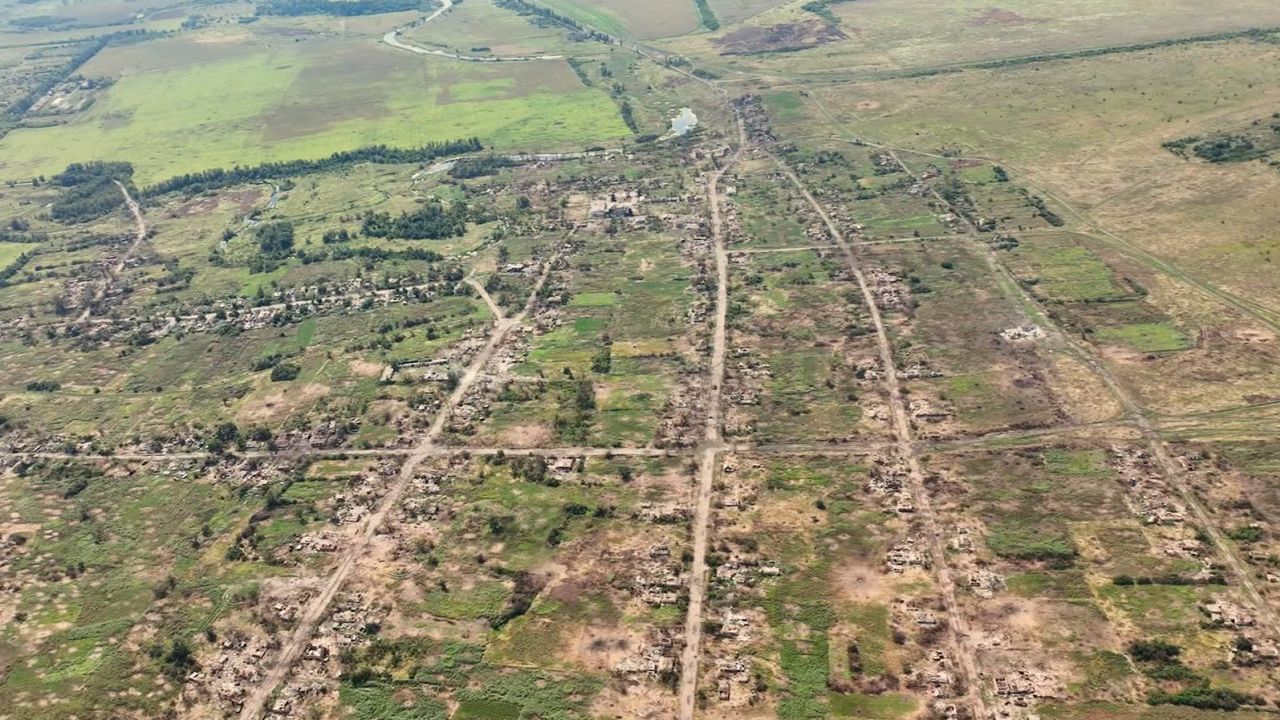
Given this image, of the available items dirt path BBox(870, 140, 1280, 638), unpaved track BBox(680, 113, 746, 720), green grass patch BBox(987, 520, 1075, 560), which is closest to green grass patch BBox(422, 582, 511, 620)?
unpaved track BBox(680, 113, 746, 720)

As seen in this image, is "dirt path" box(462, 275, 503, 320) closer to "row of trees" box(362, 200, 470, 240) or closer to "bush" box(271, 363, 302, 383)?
"row of trees" box(362, 200, 470, 240)

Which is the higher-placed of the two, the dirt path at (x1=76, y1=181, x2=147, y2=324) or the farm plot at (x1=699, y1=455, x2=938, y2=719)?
the dirt path at (x1=76, y1=181, x2=147, y2=324)

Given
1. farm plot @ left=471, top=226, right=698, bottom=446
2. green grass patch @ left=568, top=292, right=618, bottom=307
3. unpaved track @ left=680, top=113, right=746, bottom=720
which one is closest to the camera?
unpaved track @ left=680, top=113, right=746, bottom=720

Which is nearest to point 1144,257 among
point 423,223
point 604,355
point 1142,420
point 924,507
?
point 1142,420

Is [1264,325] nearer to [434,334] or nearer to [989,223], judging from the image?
[989,223]

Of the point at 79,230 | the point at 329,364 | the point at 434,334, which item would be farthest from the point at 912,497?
the point at 79,230

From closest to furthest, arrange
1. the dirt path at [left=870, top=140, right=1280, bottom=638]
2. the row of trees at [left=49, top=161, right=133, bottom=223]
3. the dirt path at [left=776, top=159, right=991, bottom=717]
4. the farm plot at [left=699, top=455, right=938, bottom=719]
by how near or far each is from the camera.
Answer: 1. the farm plot at [left=699, top=455, right=938, bottom=719]
2. the dirt path at [left=776, top=159, right=991, bottom=717]
3. the dirt path at [left=870, top=140, right=1280, bottom=638]
4. the row of trees at [left=49, top=161, right=133, bottom=223]

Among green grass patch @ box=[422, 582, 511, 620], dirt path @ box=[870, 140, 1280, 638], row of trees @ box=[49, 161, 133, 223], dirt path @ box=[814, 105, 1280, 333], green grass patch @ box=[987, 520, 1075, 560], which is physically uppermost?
row of trees @ box=[49, 161, 133, 223]
